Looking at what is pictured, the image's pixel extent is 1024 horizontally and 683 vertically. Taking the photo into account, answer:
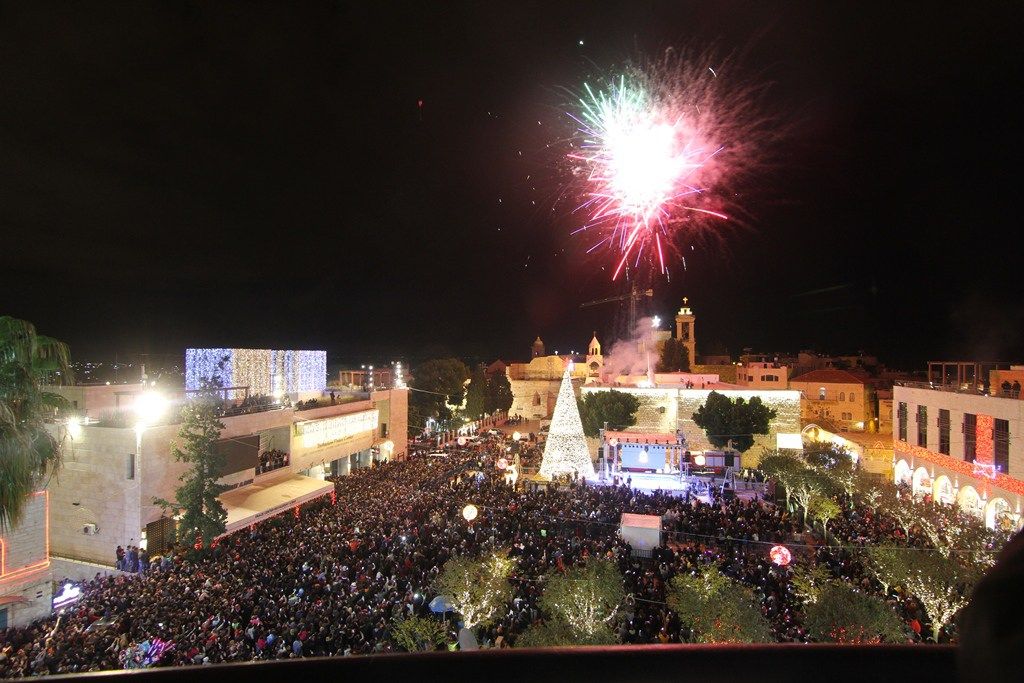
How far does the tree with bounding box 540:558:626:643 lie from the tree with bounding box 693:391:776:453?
1677 cm

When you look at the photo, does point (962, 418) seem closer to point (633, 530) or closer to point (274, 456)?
point (633, 530)

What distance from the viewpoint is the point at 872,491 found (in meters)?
→ 14.7

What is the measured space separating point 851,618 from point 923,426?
14603 millimetres

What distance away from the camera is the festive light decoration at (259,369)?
63.9ft

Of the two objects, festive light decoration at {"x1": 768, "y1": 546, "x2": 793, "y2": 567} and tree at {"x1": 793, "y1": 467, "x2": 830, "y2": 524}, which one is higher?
tree at {"x1": 793, "y1": 467, "x2": 830, "y2": 524}

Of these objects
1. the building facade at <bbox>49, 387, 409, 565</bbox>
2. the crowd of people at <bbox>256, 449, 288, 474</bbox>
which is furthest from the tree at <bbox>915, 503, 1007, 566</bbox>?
the crowd of people at <bbox>256, 449, 288, 474</bbox>

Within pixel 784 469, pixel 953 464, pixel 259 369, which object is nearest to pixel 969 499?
pixel 953 464

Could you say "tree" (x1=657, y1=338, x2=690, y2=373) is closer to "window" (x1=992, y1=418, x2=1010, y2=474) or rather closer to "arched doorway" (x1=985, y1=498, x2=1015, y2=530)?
"window" (x1=992, y1=418, x2=1010, y2=474)

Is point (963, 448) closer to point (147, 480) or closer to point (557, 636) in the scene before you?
point (557, 636)

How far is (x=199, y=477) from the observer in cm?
1192

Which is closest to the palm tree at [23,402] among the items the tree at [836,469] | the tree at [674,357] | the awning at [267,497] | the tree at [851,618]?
the awning at [267,497]

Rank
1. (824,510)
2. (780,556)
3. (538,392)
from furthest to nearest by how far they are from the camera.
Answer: (538,392), (824,510), (780,556)

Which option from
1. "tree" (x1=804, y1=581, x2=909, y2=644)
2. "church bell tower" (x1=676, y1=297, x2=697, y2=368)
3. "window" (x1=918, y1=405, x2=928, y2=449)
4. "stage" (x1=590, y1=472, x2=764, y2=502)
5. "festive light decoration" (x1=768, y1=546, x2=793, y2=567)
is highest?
"church bell tower" (x1=676, y1=297, x2=697, y2=368)

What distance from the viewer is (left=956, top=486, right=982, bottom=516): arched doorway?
1461cm
